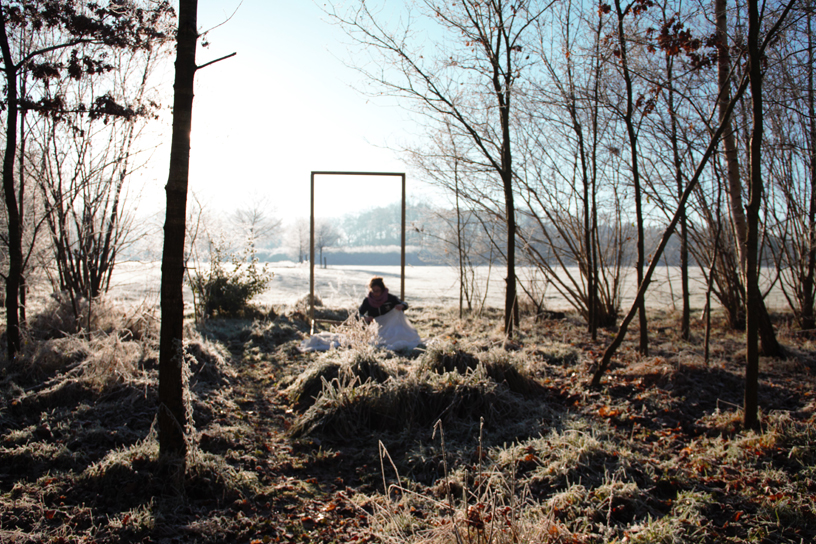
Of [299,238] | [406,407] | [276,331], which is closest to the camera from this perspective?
[406,407]

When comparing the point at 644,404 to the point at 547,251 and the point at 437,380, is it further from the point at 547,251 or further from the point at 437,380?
the point at 547,251

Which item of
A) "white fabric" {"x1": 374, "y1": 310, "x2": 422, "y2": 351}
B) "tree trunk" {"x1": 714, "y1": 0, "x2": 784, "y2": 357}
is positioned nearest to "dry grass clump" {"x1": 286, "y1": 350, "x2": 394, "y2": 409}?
"white fabric" {"x1": 374, "y1": 310, "x2": 422, "y2": 351}

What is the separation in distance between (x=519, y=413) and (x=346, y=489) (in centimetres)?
162

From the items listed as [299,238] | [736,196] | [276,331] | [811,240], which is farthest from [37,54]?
[299,238]

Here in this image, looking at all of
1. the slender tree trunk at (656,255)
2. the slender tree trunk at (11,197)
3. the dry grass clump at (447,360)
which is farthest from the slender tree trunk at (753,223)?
the slender tree trunk at (11,197)

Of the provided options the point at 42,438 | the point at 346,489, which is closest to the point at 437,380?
the point at 346,489

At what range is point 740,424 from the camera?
3.25m

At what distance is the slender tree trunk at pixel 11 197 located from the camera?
3.92 meters

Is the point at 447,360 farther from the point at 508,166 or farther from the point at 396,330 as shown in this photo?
the point at 508,166

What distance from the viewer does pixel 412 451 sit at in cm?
315

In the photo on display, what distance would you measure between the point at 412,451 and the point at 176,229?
6.71 ft

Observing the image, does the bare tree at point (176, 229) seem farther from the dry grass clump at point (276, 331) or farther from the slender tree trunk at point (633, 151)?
the dry grass clump at point (276, 331)

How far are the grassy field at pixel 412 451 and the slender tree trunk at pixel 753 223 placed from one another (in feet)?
0.75

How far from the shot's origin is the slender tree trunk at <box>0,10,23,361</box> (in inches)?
154
